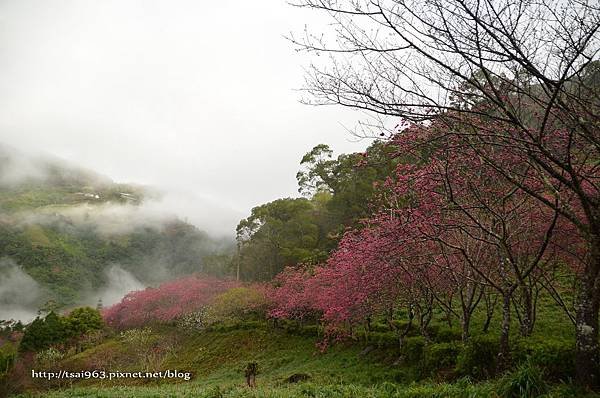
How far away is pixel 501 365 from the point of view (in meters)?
5.70

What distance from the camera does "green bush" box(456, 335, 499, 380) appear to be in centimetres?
616

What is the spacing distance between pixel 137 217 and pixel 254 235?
280 feet

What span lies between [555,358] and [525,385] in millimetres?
763

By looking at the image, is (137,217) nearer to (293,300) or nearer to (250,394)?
(293,300)

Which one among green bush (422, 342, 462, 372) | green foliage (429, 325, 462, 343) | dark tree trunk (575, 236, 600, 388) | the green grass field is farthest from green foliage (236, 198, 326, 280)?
dark tree trunk (575, 236, 600, 388)

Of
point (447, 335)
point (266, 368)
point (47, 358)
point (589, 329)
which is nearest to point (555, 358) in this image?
point (589, 329)

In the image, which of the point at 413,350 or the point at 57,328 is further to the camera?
the point at 57,328

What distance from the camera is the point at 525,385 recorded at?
14.1 feet

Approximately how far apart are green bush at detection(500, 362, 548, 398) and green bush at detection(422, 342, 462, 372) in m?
3.33

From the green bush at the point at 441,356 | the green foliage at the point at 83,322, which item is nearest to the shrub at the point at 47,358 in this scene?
the green foliage at the point at 83,322

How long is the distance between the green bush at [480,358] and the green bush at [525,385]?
1744mm

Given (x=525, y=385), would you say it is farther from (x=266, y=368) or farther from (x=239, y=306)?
(x=239, y=306)

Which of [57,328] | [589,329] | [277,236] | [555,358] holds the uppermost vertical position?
[277,236]

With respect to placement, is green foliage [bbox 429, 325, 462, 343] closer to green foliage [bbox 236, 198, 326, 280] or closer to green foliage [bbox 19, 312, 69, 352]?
green foliage [bbox 236, 198, 326, 280]
